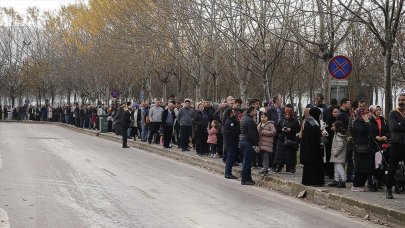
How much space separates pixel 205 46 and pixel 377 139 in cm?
2175

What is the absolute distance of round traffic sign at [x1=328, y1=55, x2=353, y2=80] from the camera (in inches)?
579

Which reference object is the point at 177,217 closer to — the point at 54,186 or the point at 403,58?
the point at 54,186

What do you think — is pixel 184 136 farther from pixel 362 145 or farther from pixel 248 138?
pixel 362 145

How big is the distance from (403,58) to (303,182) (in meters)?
23.5

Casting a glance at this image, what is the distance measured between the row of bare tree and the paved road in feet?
16.5

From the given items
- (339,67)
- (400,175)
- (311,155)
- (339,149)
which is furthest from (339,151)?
(339,67)

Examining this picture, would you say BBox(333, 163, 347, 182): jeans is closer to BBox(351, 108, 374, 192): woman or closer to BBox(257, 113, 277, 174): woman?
BBox(351, 108, 374, 192): woman

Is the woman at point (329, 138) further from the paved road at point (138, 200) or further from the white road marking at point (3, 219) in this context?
the white road marking at point (3, 219)

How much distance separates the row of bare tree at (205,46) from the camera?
19.3 meters

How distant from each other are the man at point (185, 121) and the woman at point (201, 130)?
127 centimetres

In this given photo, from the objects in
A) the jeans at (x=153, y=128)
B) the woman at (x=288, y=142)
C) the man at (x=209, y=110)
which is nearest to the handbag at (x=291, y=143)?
the woman at (x=288, y=142)

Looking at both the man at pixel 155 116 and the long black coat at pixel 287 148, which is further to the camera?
the man at pixel 155 116

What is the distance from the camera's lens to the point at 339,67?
14773mm

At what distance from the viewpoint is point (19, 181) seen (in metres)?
13.0
